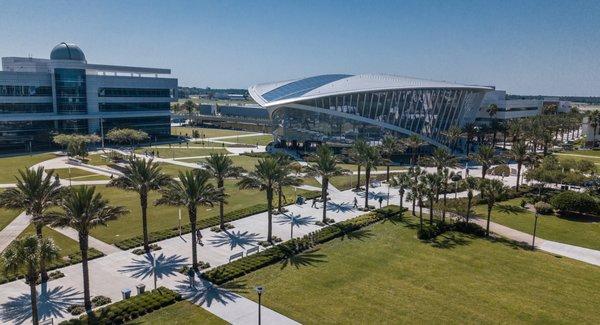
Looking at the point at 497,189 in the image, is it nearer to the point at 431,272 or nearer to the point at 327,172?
the point at 431,272

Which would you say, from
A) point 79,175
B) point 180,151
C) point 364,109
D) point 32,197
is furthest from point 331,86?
point 32,197

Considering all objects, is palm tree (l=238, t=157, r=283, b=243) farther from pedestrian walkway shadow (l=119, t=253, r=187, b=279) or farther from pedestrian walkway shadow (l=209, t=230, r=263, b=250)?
pedestrian walkway shadow (l=119, t=253, r=187, b=279)

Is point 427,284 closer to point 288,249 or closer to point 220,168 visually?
point 288,249

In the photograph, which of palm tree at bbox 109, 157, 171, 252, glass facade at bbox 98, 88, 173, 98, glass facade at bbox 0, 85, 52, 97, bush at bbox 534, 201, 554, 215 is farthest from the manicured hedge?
glass facade at bbox 98, 88, 173, 98

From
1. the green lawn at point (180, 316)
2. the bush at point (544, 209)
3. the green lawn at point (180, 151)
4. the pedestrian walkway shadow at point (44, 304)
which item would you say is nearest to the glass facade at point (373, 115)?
the green lawn at point (180, 151)

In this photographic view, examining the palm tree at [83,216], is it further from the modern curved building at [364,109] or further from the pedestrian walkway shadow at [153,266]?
the modern curved building at [364,109]

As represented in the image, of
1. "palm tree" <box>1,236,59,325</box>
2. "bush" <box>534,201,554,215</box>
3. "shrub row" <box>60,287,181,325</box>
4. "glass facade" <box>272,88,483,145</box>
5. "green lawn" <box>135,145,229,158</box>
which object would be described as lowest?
"shrub row" <box>60,287,181,325</box>
